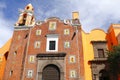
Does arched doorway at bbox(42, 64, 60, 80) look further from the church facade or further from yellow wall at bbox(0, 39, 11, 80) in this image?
yellow wall at bbox(0, 39, 11, 80)

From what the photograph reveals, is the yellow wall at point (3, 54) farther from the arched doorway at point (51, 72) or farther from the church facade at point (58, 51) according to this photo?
the arched doorway at point (51, 72)

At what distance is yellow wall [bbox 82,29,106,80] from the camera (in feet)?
96.8

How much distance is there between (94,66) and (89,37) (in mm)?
5255

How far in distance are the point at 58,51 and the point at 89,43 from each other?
18.2ft

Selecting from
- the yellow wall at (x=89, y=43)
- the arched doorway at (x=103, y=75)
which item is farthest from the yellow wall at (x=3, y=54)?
the arched doorway at (x=103, y=75)

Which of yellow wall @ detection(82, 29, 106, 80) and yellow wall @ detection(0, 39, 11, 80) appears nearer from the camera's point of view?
yellow wall @ detection(82, 29, 106, 80)

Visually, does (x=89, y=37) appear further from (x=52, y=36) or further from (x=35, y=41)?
(x=35, y=41)

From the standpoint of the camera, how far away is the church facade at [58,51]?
2841 cm

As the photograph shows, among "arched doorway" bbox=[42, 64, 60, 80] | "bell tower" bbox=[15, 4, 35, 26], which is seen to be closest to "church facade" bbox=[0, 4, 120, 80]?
"arched doorway" bbox=[42, 64, 60, 80]

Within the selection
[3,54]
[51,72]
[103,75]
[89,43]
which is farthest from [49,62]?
[3,54]

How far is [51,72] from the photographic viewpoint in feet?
93.8

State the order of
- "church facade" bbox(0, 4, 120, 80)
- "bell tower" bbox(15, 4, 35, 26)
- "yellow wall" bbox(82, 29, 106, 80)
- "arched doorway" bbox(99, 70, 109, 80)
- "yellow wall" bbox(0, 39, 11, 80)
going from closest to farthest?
"church facade" bbox(0, 4, 120, 80) < "arched doorway" bbox(99, 70, 109, 80) < "yellow wall" bbox(82, 29, 106, 80) < "yellow wall" bbox(0, 39, 11, 80) < "bell tower" bbox(15, 4, 35, 26)

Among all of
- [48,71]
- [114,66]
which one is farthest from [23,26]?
[114,66]

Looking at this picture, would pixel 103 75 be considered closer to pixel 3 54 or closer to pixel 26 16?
pixel 3 54
